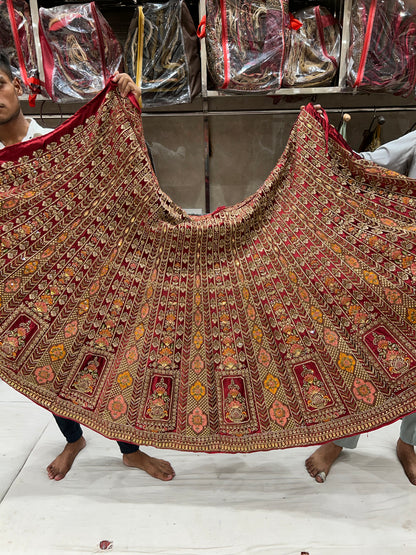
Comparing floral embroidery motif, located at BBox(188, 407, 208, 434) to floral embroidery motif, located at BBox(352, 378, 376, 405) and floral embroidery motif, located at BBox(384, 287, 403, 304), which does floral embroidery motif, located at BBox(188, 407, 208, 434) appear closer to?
floral embroidery motif, located at BBox(352, 378, 376, 405)

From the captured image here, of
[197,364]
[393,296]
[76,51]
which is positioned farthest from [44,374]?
[76,51]

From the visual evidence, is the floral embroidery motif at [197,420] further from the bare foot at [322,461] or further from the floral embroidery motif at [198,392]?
the bare foot at [322,461]

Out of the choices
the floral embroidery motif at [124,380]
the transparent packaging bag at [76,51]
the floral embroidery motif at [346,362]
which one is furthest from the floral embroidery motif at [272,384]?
the transparent packaging bag at [76,51]

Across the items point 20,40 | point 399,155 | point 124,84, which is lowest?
point 399,155

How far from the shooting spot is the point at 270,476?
1452 mm

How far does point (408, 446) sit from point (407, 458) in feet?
0.14

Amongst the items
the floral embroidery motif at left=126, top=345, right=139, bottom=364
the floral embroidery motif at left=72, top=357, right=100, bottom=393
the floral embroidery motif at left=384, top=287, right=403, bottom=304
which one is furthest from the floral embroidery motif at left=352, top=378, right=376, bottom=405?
the floral embroidery motif at left=72, top=357, right=100, bottom=393

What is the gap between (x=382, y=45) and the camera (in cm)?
164

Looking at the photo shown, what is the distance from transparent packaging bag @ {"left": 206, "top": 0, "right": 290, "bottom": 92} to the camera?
64.6 inches

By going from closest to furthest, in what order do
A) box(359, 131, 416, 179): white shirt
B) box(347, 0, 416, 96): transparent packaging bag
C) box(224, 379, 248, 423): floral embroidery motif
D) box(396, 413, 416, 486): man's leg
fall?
1. box(224, 379, 248, 423): floral embroidery motif
2. box(359, 131, 416, 179): white shirt
3. box(396, 413, 416, 486): man's leg
4. box(347, 0, 416, 96): transparent packaging bag

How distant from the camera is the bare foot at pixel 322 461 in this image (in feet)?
4.68

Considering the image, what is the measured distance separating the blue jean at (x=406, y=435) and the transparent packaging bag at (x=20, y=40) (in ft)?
6.29

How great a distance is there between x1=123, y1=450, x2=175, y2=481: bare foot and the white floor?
0.03 m

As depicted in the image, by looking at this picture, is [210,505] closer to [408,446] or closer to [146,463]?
[146,463]
